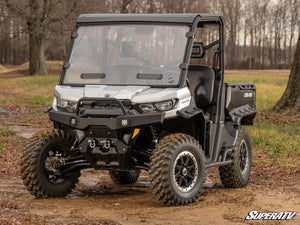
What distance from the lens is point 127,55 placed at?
752 centimetres

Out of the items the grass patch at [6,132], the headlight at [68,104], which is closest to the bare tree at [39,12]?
the grass patch at [6,132]

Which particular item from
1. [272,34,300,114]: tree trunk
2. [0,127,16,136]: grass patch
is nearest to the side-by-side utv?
[0,127,16,136]: grass patch

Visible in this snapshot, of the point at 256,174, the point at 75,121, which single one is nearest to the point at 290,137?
the point at 256,174

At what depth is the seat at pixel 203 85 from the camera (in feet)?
26.4

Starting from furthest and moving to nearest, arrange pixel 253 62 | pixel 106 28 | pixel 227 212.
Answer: pixel 253 62, pixel 106 28, pixel 227 212

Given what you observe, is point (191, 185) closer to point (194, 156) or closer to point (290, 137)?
point (194, 156)

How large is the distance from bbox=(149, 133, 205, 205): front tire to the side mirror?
1.35 meters

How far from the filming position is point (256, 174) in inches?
384

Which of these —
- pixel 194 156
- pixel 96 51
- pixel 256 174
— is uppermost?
pixel 96 51

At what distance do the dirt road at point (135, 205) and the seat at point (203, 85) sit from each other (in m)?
1.29

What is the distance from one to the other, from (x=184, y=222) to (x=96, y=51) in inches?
110

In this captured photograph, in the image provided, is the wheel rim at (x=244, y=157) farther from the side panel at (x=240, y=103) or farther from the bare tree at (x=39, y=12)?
the bare tree at (x=39, y=12)

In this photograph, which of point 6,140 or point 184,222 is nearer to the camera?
point 184,222

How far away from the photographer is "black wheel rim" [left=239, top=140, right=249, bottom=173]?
8805 mm
